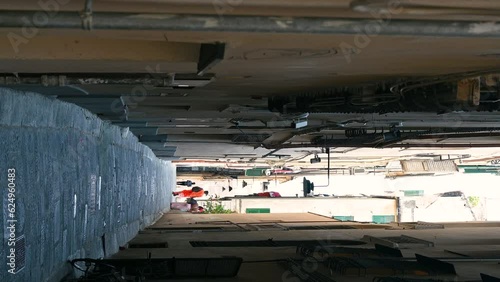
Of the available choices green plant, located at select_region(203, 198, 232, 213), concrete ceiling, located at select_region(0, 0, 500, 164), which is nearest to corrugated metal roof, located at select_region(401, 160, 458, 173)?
green plant, located at select_region(203, 198, 232, 213)

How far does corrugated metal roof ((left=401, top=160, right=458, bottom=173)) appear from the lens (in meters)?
27.9

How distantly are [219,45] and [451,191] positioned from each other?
3494 centimetres

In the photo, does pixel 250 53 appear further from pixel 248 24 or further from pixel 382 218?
pixel 382 218

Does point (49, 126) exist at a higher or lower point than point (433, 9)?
lower

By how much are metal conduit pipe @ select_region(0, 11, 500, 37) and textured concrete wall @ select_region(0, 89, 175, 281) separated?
2.01 meters

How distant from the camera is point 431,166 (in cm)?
2806

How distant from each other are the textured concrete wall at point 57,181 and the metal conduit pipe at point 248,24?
2.01m

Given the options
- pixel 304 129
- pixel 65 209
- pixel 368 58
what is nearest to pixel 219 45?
pixel 368 58

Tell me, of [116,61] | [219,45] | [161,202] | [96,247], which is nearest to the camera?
[219,45]

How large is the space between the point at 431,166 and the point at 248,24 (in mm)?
25161

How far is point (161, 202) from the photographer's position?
27562 millimetres

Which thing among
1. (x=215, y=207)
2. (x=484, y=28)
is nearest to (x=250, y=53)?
(x=484, y=28)

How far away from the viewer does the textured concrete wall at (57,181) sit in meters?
6.03

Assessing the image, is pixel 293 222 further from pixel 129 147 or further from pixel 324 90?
pixel 324 90
